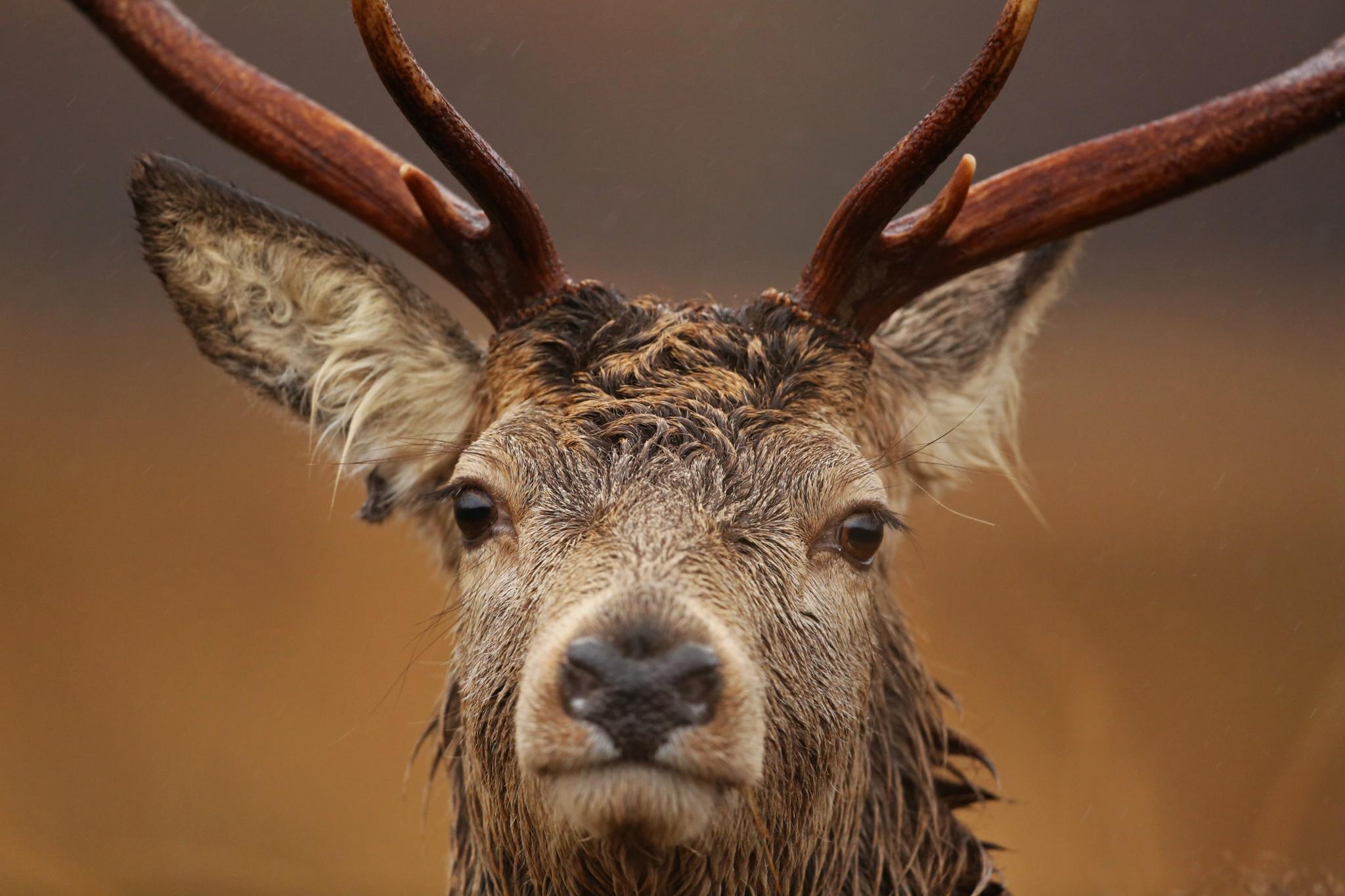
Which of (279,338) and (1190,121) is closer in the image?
(1190,121)

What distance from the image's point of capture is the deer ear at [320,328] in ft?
11.8

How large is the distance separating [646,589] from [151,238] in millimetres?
2197

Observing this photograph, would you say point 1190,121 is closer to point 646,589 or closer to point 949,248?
point 949,248

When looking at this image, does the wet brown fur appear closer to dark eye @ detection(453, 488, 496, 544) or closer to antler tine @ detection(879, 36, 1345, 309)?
dark eye @ detection(453, 488, 496, 544)

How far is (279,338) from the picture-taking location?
3.74 metres

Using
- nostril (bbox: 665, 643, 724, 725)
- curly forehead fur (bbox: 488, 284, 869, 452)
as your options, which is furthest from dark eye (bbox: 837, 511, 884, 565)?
nostril (bbox: 665, 643, 724, 725)

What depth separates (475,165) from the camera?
3.15 meters

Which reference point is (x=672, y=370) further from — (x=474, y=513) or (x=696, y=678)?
(x=696, y=678)

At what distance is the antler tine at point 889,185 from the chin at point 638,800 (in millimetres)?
1587

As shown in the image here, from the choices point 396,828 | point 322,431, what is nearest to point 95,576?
point 396,828

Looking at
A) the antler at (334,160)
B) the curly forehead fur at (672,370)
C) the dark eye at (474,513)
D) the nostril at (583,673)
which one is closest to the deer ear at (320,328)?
the antler at (334,160)

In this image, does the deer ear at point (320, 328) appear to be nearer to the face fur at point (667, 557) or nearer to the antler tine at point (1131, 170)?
the face fur at point (667, 557)

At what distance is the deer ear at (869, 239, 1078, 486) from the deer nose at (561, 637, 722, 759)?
6.29ft

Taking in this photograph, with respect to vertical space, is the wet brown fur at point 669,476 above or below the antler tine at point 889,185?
below
